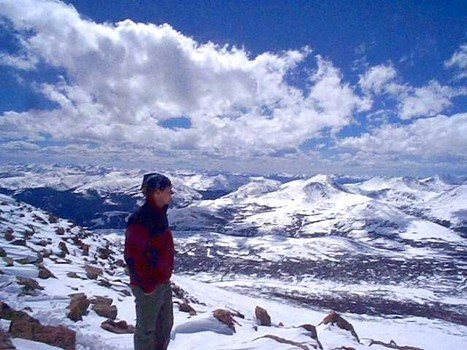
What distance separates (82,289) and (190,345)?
25.2ft

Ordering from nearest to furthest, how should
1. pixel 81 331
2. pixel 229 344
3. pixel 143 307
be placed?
pixel 143 307
pixel 81 331
pixel 229 344

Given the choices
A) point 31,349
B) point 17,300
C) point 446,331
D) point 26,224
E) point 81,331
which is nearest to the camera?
point 31,349

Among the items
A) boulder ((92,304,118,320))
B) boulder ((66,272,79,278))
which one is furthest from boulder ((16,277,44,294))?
boulder ((66,272,79,278))

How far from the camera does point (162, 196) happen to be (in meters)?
7.22

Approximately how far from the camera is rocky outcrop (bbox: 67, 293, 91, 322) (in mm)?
11972

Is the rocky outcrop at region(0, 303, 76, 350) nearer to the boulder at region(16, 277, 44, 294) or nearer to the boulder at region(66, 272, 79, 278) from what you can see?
the boulder at region(16, 277, 44, 294)

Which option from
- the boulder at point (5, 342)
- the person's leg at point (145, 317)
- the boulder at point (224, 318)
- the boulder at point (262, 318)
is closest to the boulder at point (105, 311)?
the boulder at point (224, 318)

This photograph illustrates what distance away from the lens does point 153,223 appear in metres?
7.08

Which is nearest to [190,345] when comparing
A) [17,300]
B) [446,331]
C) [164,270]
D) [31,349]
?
[31,349]

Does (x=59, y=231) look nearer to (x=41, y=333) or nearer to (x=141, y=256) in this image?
(x=41, y=333)

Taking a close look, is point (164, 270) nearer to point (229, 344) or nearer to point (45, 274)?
point (229, 344)

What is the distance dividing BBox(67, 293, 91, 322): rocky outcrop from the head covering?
23.3 feet

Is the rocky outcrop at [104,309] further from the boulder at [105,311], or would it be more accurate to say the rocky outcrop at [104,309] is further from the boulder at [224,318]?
the boulder at [224,318]

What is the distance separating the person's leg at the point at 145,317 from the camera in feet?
23.2
